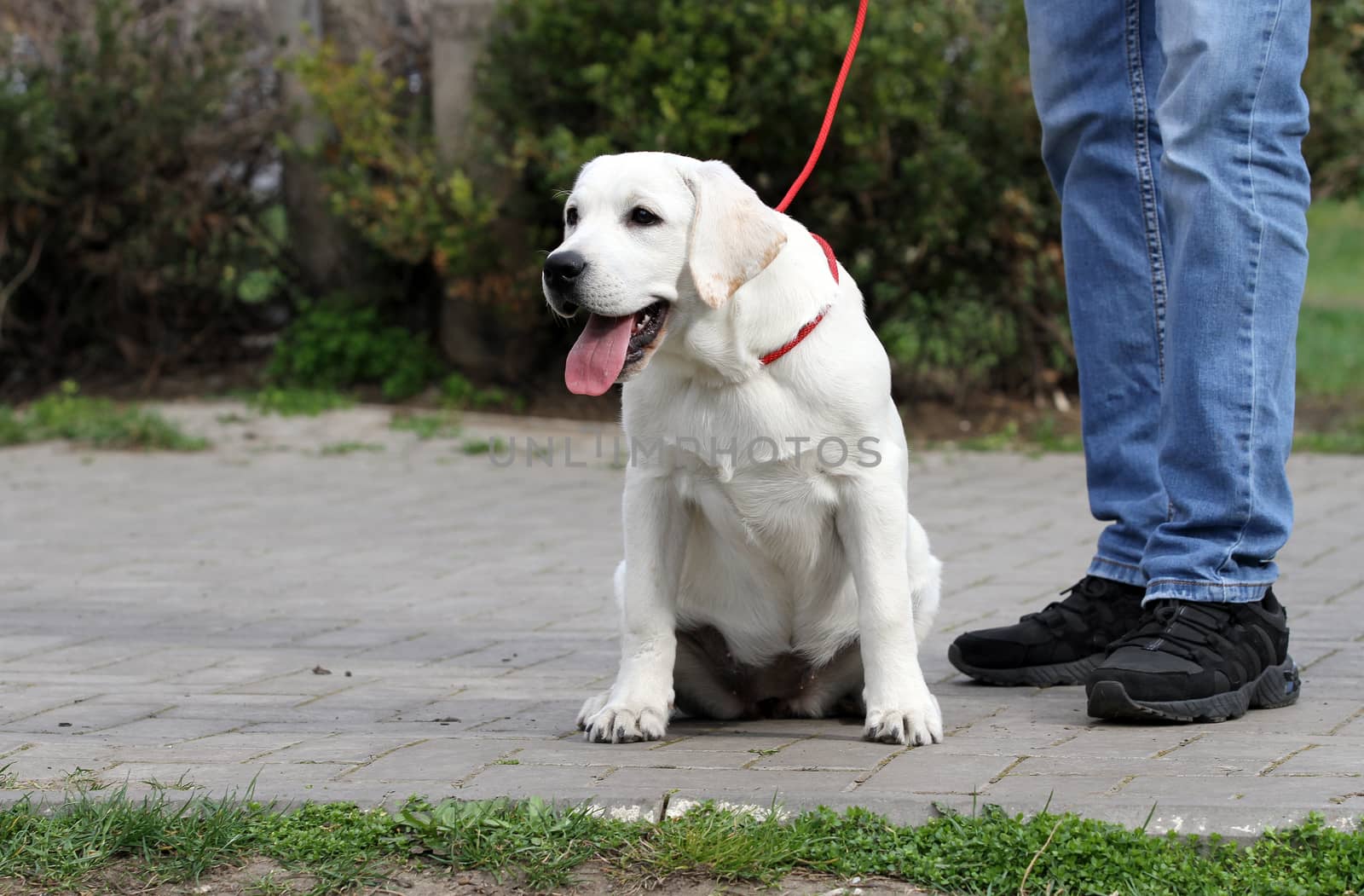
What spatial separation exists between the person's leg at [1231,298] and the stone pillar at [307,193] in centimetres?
656

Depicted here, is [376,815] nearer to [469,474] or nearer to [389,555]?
[389,555]

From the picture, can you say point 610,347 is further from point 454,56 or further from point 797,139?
point 454,56

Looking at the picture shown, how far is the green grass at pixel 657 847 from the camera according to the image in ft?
7.85

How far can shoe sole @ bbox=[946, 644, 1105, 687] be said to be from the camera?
12.1 feet

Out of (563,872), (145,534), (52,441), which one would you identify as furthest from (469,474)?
(563,872)

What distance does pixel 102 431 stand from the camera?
8.34 m

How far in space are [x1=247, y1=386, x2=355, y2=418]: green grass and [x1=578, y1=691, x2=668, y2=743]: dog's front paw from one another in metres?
5.85

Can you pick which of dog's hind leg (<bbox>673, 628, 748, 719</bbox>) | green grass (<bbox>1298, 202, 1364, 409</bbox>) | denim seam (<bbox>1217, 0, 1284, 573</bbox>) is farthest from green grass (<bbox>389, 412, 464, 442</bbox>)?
denim seam (<bbox>1217, 0, 1284, 573</bbox>)

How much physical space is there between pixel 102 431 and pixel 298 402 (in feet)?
3.40

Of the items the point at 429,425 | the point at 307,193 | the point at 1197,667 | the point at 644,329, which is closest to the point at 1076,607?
the point at 1197,667

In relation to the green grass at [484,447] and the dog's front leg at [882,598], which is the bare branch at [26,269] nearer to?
the green grass at [484,447]

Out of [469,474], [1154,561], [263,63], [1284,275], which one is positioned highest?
[263,63]

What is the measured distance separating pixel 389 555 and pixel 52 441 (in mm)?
3450

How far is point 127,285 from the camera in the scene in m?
9.39
